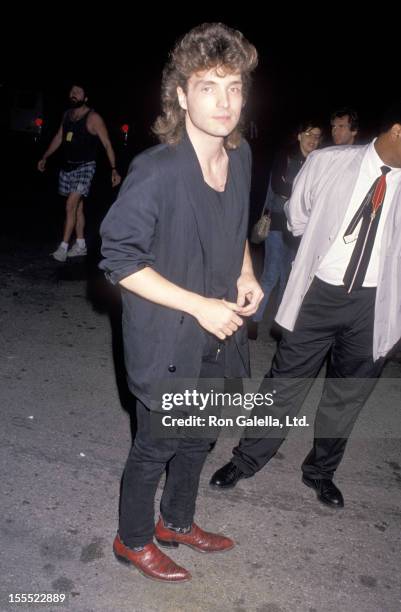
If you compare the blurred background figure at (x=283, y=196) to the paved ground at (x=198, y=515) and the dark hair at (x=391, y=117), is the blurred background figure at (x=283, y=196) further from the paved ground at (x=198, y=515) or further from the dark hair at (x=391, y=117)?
the dark hair at (x=391, y=117)

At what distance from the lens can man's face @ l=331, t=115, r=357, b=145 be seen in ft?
16.1

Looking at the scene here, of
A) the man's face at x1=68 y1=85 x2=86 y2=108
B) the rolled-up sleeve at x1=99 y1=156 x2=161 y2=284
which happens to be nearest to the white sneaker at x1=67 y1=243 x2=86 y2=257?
the man's face at x1=68 y1=85 x2=86 y2=108

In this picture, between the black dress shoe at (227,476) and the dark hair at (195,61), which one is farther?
the black dress shoe at (227,476)

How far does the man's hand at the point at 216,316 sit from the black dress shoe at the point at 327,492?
167 cm

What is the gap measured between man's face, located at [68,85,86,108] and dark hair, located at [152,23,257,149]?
17.5ft

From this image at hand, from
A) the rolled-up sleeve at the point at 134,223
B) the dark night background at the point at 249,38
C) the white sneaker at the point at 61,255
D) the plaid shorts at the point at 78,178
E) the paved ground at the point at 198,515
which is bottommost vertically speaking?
the paved ground at the point at 198,515

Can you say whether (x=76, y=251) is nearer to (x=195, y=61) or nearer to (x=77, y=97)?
(x=77, y=97)

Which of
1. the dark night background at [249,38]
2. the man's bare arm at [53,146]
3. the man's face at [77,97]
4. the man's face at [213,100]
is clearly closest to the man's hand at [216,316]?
the man's face at [213,100]

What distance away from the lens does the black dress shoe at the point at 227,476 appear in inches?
128

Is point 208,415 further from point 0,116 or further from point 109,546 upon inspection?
point 0,116

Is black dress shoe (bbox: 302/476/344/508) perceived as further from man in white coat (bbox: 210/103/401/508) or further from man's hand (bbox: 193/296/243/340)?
man's hand (bbox: 193/296/243/340)

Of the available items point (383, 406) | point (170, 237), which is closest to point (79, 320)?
point (383, 406)

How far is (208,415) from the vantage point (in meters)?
2.43

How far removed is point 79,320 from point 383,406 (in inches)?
112
